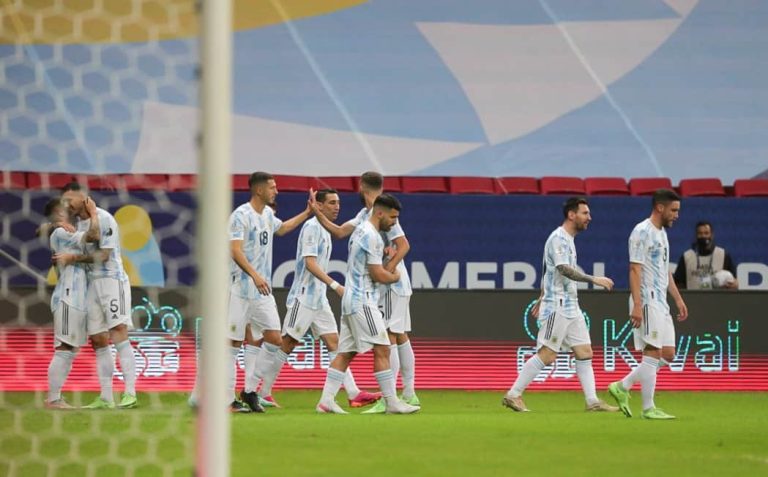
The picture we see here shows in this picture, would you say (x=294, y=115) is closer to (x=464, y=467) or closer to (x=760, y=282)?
(x=760, y=282)

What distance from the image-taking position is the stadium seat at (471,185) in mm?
16578

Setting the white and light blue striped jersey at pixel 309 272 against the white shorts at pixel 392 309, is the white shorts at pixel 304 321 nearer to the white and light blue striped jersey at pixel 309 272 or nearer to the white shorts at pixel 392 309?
the white and light blue striped jersey at pixel 309 272

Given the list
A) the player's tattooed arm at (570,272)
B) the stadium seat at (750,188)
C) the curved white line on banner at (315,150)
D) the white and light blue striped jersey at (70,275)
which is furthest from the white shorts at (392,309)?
the curved white line on banner at (315,150)

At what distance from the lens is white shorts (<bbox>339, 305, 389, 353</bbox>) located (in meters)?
11.0

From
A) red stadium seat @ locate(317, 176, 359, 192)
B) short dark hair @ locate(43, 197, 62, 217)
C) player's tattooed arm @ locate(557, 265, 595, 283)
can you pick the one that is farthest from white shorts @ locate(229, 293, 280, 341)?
red stadium seat @ locate(317, 176, 359, 192)

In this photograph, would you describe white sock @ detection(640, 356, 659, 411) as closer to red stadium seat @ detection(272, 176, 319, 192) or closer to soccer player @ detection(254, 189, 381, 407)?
soccer player @ detection(254, 189, 381, 407)

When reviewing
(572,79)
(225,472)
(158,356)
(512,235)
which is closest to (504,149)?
(572,79)

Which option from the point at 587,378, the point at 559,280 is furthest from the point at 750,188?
the point at 587,378

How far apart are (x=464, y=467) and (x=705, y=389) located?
772 centimetres

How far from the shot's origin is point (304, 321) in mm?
12031

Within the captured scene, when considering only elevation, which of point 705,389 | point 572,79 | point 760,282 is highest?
point 572,79

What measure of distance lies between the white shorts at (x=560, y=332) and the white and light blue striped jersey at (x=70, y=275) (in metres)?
3.89

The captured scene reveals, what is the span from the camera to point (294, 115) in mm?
19641

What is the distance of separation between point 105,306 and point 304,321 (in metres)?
1.68
